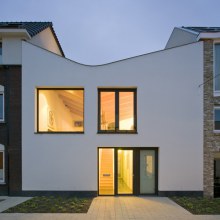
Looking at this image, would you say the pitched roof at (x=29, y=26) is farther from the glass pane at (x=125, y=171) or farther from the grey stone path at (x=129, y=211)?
the grey stone path at (x=129, y=211)

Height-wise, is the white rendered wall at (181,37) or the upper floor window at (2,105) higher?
the white rendered wall at (181,37)

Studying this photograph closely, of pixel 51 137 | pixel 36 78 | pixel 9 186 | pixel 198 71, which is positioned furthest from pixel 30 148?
pixel 198 71

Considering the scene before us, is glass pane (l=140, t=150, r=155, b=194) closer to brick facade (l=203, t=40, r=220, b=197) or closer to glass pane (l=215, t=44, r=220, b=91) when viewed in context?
brick facade (l=203, t=40, r=220, b=197)

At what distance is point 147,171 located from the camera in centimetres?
1245

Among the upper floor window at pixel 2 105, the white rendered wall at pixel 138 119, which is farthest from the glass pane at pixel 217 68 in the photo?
the upper floor window at pixel 2 105

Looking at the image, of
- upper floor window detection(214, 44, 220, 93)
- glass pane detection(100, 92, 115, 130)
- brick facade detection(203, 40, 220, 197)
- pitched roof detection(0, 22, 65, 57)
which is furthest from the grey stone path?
pitched roof detection(0, 22, 65, 57)

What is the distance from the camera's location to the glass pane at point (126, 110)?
41.1ft

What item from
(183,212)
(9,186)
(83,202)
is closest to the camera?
(183,212)

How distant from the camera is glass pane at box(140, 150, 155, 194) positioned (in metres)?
12.4

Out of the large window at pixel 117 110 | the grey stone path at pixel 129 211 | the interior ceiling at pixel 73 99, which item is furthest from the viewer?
the interior ceiling at pixel 73 99

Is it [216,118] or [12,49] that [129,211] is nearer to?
[216,118]

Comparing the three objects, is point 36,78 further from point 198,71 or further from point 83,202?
point 198,71

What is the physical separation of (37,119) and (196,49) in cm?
852

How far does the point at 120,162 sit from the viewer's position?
40.7 ft
